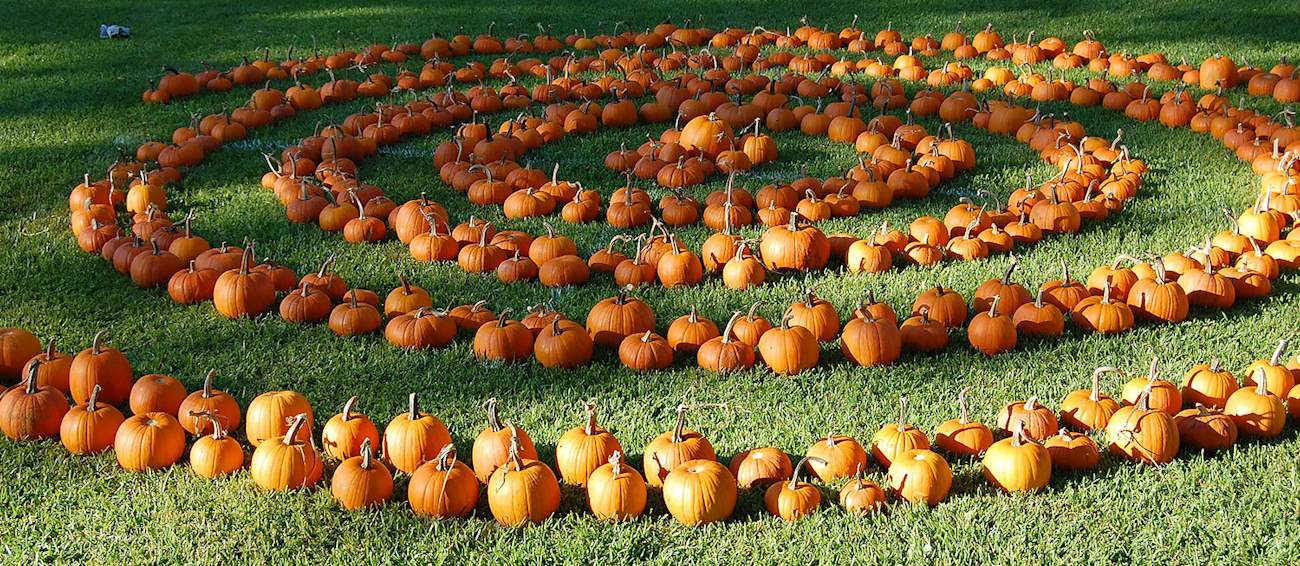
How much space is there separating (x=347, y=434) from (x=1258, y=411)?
3.32 m

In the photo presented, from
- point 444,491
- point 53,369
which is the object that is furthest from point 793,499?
point 53,369

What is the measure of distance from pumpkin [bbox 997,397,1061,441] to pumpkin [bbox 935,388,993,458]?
0.10 m

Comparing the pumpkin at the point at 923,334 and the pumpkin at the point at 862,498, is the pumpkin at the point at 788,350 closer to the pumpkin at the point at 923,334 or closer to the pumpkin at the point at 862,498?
the pumpkin at the point at 923,334

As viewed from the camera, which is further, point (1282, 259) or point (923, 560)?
point (1282, 259)

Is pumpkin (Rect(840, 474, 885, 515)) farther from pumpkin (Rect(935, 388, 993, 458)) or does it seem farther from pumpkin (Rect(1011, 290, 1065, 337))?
pumpkin (Rect(1011, 290, 1065, 337))

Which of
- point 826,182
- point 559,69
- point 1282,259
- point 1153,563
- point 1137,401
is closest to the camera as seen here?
point 1153,563

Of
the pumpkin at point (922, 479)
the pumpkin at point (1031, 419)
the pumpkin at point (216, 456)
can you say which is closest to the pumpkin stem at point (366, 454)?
the pumpkin at point (216, 456)

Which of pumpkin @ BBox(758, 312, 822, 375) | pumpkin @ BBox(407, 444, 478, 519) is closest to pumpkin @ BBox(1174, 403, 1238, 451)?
pumpkin @ BBox(758, 312, 822, 375)

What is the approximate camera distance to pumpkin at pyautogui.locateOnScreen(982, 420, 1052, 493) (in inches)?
180

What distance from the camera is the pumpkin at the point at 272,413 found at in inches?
198

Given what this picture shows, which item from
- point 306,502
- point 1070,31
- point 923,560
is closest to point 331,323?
Result: point 306,502

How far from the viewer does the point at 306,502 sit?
4629mm

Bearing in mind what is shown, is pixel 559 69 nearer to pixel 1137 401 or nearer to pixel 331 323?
pixel 331 323

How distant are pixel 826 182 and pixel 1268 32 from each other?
6684 millimetres
